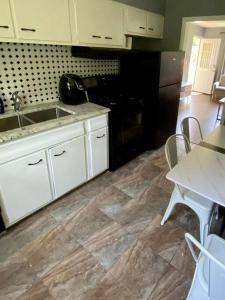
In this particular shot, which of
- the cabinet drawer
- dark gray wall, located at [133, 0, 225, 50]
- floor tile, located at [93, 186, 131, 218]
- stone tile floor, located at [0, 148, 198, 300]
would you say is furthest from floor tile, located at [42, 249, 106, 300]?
dark gray wall, located at [133, 0, 225, 50]

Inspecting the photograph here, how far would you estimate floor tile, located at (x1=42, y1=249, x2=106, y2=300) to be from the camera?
1319 millimetres

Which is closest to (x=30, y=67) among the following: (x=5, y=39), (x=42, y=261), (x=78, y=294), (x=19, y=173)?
(x=5, y=39)

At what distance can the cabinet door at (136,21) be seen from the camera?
94.1 inches

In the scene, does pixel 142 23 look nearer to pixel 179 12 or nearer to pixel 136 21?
pixel 136 21

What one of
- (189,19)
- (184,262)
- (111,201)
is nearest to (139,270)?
(184,262)

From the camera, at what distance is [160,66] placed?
2.53 m

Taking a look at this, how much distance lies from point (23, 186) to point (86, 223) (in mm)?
651

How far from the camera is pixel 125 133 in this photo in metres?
2.55

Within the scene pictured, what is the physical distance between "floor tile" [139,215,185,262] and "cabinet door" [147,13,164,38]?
8.43ft

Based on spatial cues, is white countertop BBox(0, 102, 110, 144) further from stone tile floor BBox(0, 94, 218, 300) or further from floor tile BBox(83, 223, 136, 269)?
floor tile BBox(83, 223, 136, 269)

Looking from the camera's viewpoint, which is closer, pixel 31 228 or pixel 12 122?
pixel 31 228

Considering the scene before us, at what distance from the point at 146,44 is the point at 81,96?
5.53 ft

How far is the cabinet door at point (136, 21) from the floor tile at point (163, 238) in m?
2.23

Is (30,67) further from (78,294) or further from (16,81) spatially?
(78,294)
